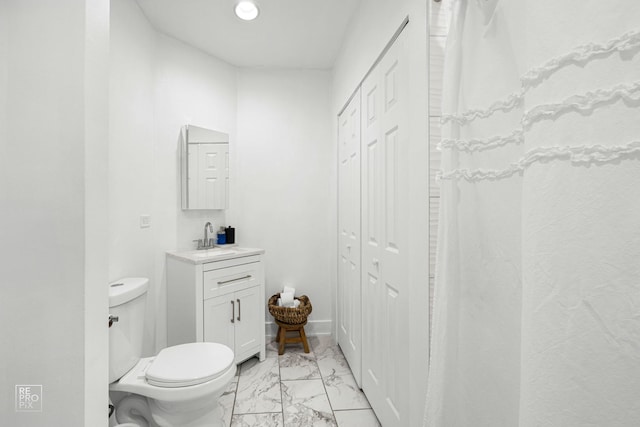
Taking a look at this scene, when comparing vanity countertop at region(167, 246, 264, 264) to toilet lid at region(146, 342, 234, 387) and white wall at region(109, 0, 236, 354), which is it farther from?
toilet lid at region(146, 342, 234, 387)

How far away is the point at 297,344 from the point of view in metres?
2.76

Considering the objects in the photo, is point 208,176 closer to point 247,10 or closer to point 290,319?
point 247,10

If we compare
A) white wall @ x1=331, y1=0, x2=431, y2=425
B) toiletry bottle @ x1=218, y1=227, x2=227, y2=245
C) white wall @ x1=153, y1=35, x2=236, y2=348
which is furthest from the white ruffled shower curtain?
toiletry bottle @ x1=218, y1=227, x2=227, y2=245

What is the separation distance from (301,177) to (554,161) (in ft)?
8.40

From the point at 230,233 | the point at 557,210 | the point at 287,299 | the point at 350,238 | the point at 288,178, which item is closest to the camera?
the point at 557,210

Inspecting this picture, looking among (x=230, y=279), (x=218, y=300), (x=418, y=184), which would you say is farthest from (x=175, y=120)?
(x=418, y=184)

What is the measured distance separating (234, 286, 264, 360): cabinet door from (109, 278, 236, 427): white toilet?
24.8 inches

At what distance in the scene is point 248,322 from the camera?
2.37 metres

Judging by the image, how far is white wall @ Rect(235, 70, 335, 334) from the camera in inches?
114

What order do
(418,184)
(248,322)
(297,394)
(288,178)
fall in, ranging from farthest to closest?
(288,178) < (248,322) < (297,394) < (418,184)

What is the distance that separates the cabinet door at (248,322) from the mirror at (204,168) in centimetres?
82

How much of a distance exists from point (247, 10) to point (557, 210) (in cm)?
227

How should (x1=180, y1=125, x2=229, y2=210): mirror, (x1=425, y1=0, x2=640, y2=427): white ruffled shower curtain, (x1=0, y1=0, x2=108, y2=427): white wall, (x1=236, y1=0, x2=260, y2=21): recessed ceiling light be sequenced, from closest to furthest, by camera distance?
(x1=425, y1=0, x2=640, y2=427): white ruffled shower curtain
(x1=0, y1=0, x2=108, y2=427): white wall
(x1=236, y1=0, x2=260, y2=21): recessed ceiling light
(x1=180, y1=125, x2=229, y2=210): mirror

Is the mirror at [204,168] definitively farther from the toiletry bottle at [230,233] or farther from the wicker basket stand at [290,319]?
the wicker basket stand at [290,319]
